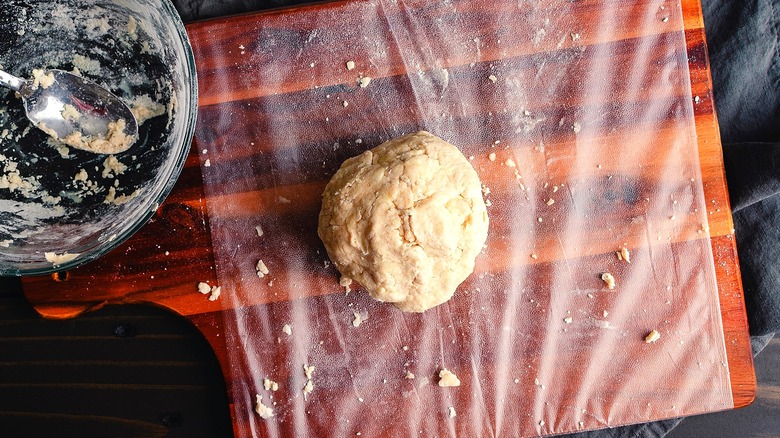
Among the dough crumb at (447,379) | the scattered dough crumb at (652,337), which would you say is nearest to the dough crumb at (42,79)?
the dough crumb at (447,379)

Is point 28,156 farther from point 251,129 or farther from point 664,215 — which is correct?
point 664,215

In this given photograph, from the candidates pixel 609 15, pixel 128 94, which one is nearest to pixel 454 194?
pixel 609 15

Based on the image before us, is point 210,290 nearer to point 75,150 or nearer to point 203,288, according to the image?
point 203,288

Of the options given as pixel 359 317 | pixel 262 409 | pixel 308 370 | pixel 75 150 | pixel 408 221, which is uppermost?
pixel 75 150

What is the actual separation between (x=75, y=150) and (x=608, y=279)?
180 cm

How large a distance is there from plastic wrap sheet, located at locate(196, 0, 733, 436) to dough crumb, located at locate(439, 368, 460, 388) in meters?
0.02

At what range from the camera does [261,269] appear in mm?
2012

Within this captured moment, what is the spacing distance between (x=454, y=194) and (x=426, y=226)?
13 cm

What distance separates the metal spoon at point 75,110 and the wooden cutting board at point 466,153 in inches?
10.3

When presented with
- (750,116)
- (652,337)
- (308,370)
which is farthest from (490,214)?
(750,116)

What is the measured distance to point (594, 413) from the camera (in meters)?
2.06

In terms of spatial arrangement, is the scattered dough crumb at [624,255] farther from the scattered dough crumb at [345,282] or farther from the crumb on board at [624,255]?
the scattered dough crumb at [345,282]

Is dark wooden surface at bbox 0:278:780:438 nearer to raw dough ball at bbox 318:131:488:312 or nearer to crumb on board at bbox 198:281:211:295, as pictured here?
crumb on board at bbox 198:281:211:295

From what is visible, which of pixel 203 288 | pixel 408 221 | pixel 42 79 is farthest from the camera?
pixel 203 288
